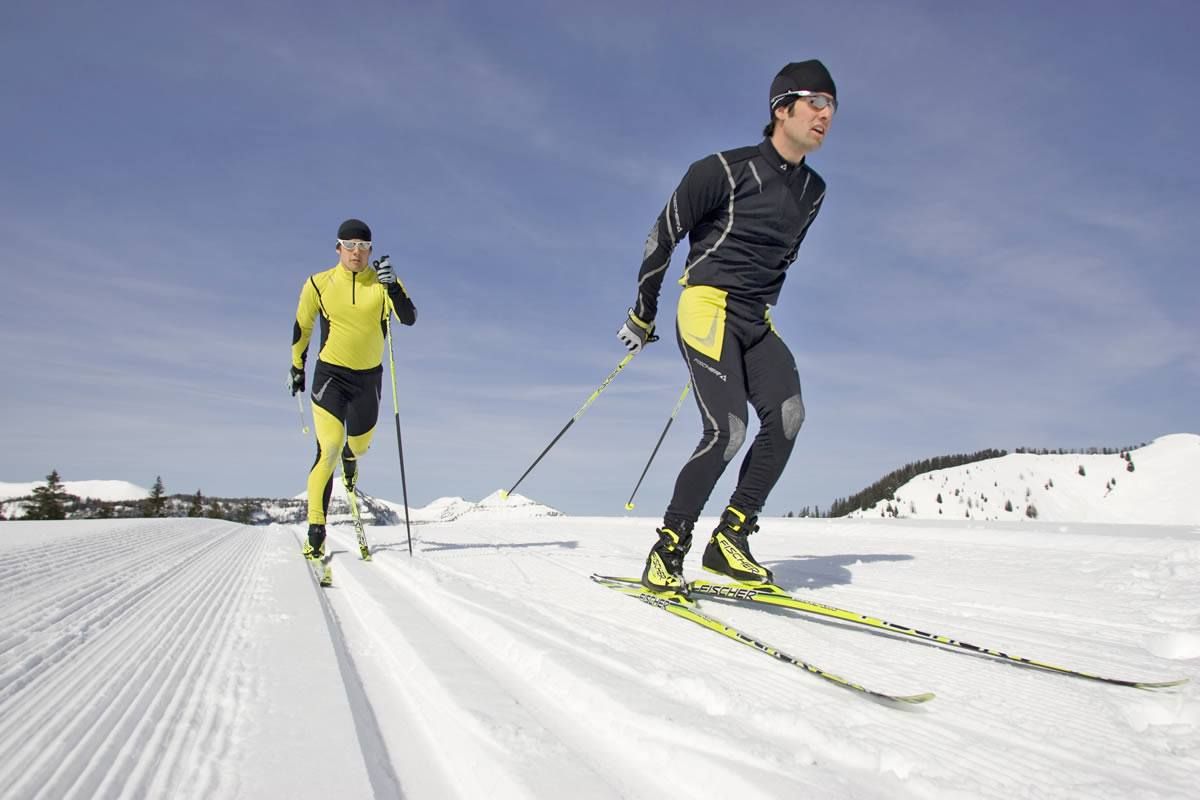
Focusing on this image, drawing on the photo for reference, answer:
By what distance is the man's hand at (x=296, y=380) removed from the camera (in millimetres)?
6164

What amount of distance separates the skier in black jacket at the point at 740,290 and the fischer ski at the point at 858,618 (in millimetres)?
226

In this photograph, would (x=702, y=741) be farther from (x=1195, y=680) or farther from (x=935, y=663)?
(x=1195, y=680)

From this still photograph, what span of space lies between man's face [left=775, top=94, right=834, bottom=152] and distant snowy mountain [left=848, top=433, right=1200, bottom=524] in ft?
59.1

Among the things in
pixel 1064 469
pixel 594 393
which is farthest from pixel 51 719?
pixel 1064 469

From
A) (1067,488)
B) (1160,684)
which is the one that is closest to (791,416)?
(1160,684)

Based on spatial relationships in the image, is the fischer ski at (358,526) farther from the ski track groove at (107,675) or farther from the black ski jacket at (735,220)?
the black ski jacket at (735,220)

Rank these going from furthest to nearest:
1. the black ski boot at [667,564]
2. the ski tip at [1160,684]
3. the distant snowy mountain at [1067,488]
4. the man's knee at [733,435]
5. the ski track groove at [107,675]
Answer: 1. the distant snowy mountain at [1067,488]
2. the man's knee at [733,435]
3. the black ski boot at [667,564]
4. the ski tip at [1160,684]
5. the ski track groove at [107,675]

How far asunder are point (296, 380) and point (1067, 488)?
97.5ft

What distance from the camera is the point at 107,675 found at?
1697mm

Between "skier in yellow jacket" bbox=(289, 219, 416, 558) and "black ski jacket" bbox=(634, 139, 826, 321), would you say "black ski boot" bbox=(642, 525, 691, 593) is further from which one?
"skier in yellow jacket" bbox=(289, 219, 416, 558)

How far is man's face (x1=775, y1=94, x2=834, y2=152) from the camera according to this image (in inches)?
131

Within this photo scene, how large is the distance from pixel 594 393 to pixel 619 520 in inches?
196

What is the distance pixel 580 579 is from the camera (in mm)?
3725

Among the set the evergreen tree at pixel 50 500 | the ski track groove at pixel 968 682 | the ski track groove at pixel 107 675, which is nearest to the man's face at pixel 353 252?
the ski track groove at pixel 107 675
